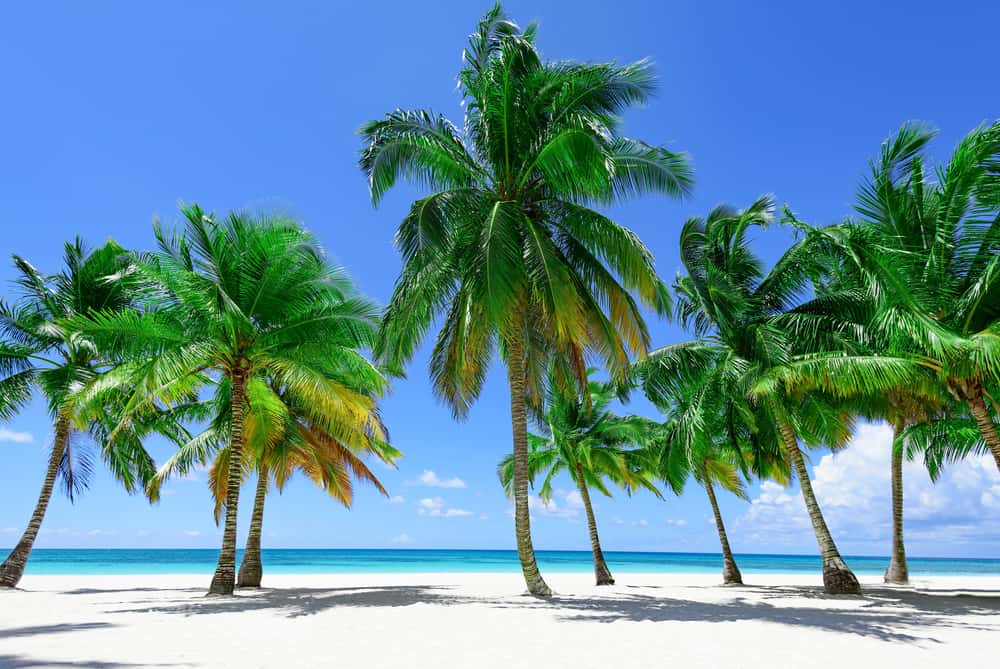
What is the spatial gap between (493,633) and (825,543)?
984 centimetres

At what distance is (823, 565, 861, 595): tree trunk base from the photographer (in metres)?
13.8

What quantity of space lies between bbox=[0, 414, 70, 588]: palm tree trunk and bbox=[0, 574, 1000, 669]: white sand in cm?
421

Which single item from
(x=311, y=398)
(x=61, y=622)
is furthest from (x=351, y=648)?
(x=311, y=398)

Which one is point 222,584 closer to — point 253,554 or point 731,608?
point 253,554

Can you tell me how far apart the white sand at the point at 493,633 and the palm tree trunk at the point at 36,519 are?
4.21m

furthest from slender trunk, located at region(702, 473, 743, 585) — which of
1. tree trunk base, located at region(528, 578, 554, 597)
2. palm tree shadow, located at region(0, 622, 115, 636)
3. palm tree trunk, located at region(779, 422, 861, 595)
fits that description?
palm tree shadow, located at region(0, 622, 115, 636)

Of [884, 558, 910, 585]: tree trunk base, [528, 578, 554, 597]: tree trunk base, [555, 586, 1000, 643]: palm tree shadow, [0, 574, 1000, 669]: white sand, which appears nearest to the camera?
[0, 574, 1000, 669]: white sand

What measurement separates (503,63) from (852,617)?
11.3 metres

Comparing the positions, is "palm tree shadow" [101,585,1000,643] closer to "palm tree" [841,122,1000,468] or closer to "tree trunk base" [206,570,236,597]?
"tree trunk base" [206,570,236,597]

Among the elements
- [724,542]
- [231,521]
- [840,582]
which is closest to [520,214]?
[231,521]

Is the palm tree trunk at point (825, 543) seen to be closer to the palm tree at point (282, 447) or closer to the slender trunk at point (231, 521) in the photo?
the palm tree at point (282, 447)

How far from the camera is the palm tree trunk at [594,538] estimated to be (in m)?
20.3

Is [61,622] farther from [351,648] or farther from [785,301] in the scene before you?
[785,301]

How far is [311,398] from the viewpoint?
1305 cm
